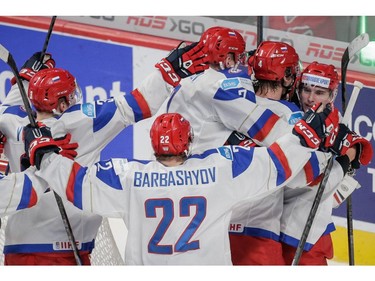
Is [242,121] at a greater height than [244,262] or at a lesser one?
greater

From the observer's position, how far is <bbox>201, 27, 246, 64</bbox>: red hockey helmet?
4414 millimetres

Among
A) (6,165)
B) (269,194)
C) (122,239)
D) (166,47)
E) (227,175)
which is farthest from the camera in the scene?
(166,47)

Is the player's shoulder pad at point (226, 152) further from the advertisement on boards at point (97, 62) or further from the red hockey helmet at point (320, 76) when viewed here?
the advertisement on boards at point (97, 62)

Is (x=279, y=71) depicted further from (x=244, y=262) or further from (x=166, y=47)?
(x=166, y=47)

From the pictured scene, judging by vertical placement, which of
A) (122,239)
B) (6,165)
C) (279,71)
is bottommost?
(122,239)

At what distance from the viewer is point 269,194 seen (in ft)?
14.1

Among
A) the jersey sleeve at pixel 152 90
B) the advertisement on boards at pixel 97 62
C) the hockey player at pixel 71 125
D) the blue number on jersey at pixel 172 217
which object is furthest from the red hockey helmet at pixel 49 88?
the advertisement on boards at pixel 97 62

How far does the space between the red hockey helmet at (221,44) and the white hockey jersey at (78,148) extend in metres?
0.20

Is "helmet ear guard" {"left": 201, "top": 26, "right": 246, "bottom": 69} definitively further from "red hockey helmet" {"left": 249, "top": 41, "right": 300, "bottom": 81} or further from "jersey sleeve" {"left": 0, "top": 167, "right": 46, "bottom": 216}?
"jersey sleeve" {"left": 0, "top": 167, "right": 46, "bottom": 216}

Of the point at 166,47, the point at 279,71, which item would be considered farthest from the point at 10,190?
the point at 166,47

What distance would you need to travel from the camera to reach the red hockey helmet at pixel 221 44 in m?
4.41

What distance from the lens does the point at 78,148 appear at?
14.2 ft

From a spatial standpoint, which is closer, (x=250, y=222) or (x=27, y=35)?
(x=250, y=222)

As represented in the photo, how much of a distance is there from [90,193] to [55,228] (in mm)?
475
